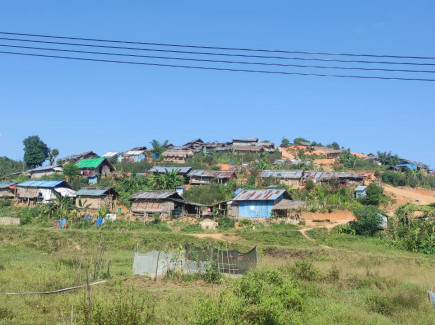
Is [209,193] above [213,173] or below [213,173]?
below

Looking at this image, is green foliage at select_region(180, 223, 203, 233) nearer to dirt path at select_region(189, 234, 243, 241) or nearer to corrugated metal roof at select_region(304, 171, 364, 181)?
dirt path at select_region(189, 234, 243, 241)

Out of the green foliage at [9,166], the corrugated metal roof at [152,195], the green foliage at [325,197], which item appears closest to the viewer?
the green foliage at [325,197]

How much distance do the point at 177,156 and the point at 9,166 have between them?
35.9 metres

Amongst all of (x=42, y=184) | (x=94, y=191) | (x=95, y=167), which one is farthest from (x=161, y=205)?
(x=95, y=167)

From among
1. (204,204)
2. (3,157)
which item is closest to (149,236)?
(204,204)

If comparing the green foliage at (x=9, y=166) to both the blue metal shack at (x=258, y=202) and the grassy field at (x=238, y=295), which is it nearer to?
the blue metal shack at (x=258, y=202)

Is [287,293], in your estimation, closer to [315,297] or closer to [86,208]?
[315,297]

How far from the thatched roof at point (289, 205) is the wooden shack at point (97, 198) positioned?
68.8ft

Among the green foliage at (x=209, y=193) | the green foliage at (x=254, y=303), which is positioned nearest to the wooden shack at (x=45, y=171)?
the green foliage at (x=209, y=193)

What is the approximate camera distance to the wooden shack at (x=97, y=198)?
51000 millimetres

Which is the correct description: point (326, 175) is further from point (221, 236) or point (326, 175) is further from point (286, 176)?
point (221, 236)

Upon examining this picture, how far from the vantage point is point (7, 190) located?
57.6 metres

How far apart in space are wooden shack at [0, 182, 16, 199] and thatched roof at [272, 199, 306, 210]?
37.2 metres

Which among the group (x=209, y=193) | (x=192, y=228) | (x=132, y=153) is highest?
(x=132, y=153)
